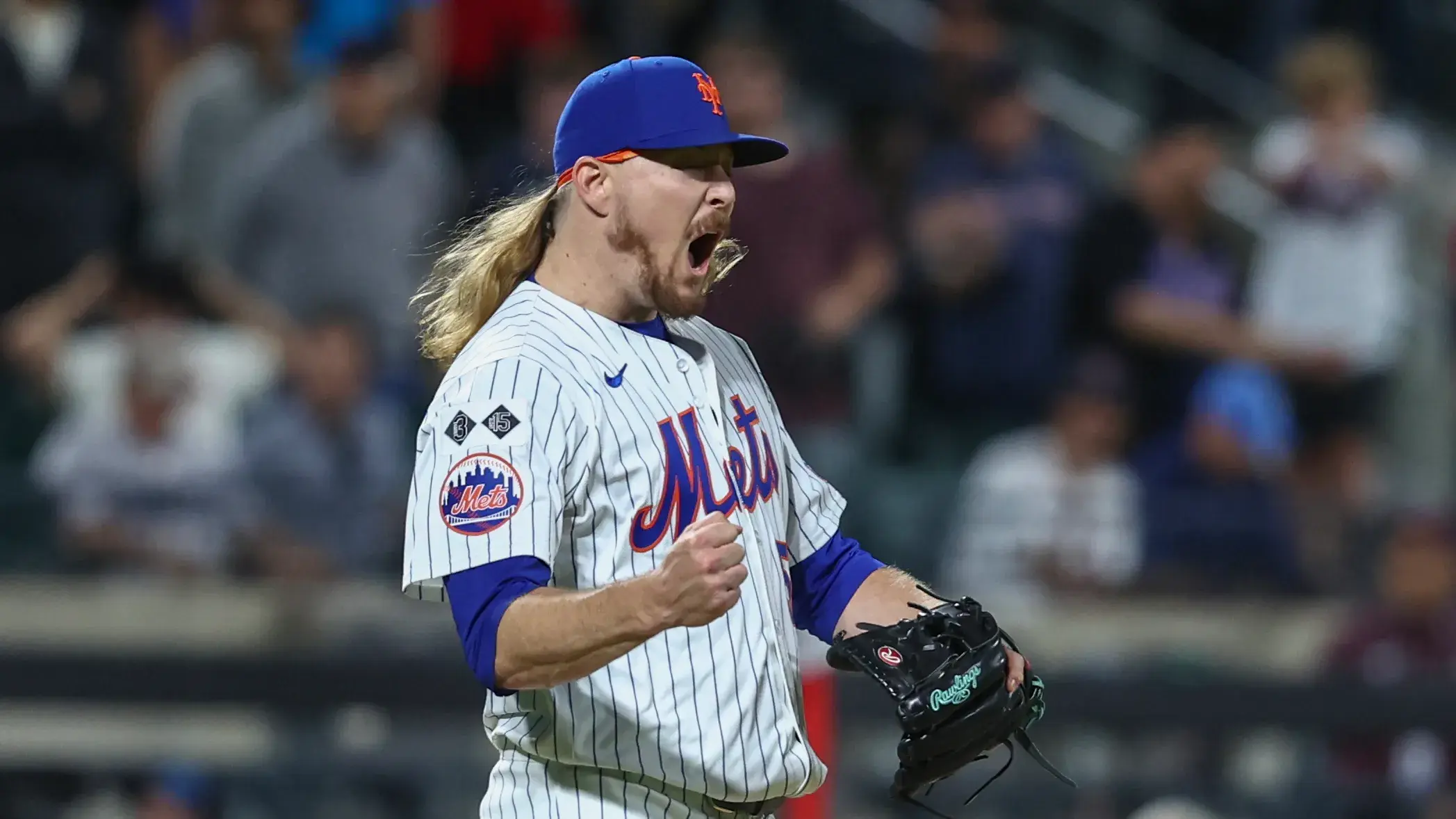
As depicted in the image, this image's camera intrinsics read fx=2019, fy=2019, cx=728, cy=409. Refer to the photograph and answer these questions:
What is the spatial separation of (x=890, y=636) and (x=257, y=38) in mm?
5011

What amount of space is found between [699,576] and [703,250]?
2.29ft

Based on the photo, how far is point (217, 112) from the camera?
7348mm

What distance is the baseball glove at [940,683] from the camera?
9.62 ft

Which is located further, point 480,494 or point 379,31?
point 379,31

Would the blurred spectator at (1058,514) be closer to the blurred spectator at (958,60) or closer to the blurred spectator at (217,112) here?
the blurred spectator at (958,60)

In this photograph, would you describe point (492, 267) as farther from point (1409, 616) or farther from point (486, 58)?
point (486, 58)

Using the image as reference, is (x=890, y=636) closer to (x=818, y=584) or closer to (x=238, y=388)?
(x=818, y=584)

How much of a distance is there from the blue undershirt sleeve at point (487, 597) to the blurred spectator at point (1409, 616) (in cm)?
386

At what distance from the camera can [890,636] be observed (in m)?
2.99

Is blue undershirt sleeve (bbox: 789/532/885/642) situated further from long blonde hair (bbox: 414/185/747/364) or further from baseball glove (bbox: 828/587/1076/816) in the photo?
long blonde hair (bbox: 414/185/747/364)

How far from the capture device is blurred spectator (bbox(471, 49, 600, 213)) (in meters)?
6.86

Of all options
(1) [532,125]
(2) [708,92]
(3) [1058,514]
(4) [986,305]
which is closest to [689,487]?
(2) [708,92]

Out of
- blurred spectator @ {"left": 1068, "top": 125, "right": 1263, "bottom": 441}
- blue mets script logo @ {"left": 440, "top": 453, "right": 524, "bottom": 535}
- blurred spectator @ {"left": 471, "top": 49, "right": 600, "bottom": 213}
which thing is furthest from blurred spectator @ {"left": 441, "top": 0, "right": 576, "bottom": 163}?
blue mets script logo @ {"left": 440, "top": 453, "right": 524, "bottom": 535}

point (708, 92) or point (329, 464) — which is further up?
point (708, 92)
